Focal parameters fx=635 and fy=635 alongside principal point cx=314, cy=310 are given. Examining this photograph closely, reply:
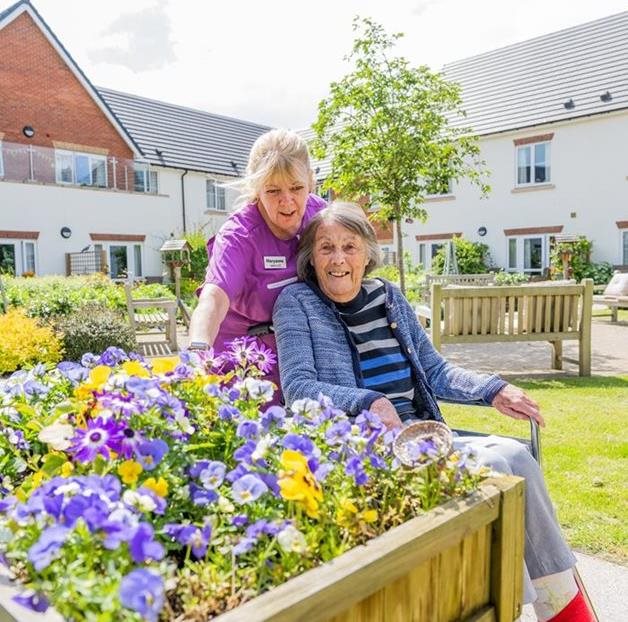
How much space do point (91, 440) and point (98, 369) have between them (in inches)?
14.8

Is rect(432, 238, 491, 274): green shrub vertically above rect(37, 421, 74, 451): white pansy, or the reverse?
rect(432, 238, 491, 274): green shrub

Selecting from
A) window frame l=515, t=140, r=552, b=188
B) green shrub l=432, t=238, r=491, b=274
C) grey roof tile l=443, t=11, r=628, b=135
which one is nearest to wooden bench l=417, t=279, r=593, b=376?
green shrub l=432, t=238, r=491, b=274

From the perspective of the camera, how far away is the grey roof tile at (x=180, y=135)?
24.3 m

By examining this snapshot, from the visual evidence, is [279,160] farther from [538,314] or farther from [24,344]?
[24,344]

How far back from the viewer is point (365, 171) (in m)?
10.1

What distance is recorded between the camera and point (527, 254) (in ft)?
72.2

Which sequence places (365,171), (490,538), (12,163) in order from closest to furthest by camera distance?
(490,538), (365,171), (12,163)

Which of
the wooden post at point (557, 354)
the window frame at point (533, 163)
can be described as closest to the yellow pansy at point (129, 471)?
the wooden post at point (557, 354)

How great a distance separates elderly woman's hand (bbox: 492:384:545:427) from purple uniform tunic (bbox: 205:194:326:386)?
888mm

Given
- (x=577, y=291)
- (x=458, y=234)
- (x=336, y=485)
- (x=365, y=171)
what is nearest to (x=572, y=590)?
(x=336, y=485)

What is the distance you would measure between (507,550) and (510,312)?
18.2 feet

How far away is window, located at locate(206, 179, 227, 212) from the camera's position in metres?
25.5

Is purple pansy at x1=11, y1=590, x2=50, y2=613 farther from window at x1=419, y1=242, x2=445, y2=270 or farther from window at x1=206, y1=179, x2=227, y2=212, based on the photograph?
window at x1=206, y1=179, x2=227, y2=212

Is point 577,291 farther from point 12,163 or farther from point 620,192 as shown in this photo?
point 12,163
